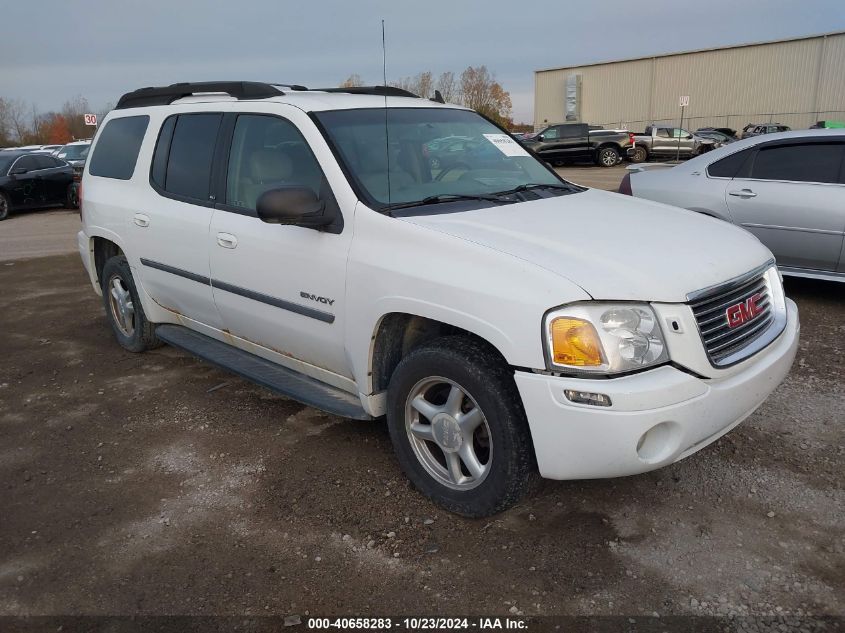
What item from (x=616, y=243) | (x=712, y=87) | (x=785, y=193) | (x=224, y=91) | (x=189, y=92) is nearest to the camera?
(x=616, y=243)

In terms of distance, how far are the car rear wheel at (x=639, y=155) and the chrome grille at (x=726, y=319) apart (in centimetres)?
2662

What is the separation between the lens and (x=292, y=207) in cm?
319

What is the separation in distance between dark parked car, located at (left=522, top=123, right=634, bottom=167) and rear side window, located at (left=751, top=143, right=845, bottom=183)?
21207 millimetres

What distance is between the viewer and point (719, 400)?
2746 mm

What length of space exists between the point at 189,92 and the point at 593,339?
337 centimetres

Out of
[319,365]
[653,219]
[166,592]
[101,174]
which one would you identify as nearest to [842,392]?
[653,219]

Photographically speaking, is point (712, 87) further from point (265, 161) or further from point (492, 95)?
point (265, 161)

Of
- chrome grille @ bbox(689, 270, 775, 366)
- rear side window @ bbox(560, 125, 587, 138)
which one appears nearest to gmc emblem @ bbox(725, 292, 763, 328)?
chrome grille @ bbox(689, 270, 775, 366)

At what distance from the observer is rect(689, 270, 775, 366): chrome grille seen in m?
2.76

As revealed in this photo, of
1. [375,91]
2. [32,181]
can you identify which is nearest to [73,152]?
[32,181]

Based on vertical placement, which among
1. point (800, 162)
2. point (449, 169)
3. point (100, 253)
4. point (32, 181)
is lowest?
point (32, 181)

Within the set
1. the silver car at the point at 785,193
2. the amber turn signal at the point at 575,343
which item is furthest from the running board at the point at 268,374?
the silver car at the point at 785,193

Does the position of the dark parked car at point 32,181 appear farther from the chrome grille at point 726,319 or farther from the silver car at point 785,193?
the chrome grille at point 726,319

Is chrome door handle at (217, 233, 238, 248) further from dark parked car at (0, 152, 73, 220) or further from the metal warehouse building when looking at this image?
the metal warehouse building
